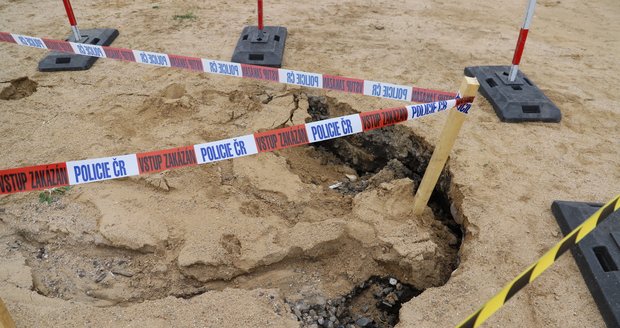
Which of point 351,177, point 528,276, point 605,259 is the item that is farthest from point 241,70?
point 605,259

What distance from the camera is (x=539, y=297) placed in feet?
8.81

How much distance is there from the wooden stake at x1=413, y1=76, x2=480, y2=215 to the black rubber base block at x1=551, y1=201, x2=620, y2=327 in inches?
39.3

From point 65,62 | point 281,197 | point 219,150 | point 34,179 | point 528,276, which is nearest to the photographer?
point 528,276

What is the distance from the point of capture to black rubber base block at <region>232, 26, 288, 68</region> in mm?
5113

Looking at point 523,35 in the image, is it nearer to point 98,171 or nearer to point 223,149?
point 223,149

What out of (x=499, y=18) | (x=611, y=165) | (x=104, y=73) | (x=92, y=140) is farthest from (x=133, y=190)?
(x=499, y=18)

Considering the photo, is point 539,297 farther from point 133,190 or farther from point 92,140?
point 92,140

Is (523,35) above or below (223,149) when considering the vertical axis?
above

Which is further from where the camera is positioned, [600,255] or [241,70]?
[241,70]

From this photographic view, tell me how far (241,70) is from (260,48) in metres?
0.87

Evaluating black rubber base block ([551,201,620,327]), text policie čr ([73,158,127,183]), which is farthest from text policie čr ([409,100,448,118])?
text policie čr ([73,158,127,183])

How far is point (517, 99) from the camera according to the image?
4418mm

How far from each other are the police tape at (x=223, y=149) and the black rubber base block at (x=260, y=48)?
8.19ft

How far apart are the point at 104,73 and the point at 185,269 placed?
316 cm
